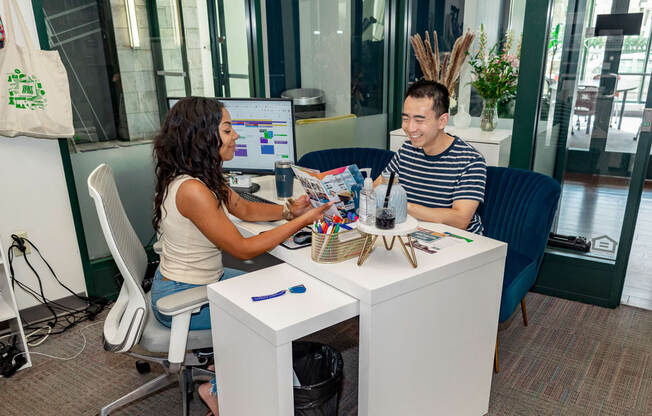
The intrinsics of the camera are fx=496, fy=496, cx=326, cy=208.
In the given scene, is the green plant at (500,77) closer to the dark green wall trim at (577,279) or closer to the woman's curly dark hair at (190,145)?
the dark green wall trim at (577,279)

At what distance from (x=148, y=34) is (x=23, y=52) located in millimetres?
817

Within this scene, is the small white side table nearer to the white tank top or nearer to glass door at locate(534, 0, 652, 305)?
the white tank top

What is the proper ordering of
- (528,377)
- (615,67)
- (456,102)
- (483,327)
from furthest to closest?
(456,102), (615,67), (528,377), (483,327)

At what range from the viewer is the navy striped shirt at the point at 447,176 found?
212cm

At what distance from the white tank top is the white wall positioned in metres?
1.27

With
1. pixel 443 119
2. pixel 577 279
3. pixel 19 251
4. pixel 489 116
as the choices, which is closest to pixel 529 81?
pixel 489 116

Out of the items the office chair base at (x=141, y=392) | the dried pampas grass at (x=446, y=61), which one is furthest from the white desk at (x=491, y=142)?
the office chair base at (x=141, y=392)

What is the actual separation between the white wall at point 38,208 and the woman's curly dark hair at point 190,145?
1.32m

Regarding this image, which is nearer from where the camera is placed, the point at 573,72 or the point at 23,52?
the point at 23,52

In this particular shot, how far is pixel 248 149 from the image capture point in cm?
262

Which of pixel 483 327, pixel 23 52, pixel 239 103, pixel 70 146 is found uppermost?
pixel 23 52

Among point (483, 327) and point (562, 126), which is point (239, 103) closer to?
point (483, 327)

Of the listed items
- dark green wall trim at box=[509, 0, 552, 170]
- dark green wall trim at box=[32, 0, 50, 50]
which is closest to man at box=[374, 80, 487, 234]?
dark green wall trim at box=[509, 0, 552, 170]

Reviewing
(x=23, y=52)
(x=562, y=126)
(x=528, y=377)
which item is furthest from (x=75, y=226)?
(x=562, y=126)
